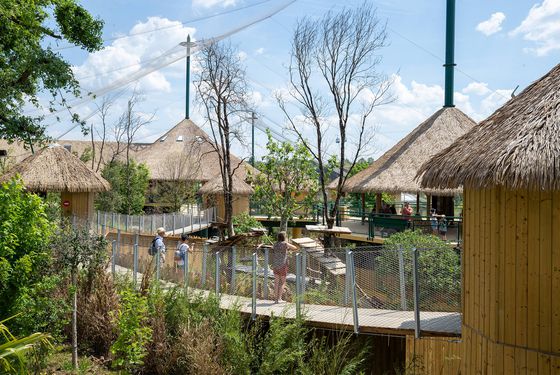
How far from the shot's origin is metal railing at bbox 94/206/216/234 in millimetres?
25750

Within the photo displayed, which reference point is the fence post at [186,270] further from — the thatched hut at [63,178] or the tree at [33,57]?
the thatched hut at [63,178]

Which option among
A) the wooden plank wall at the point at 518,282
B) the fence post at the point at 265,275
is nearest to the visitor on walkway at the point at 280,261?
the fence post at the point at 265,275

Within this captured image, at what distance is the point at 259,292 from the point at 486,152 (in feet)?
21.0

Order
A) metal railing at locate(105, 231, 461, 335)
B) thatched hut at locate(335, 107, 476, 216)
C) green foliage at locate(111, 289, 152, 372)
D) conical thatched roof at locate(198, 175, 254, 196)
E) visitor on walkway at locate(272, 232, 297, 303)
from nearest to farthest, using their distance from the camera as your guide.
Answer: green foliage at locate(111, 289, 152, 372) → metal railing at locate(105, 231, 461, 335) → visitor on walkway at locate(272, 232, 297, 303) → thatched hut at locate(335, 107, 476, 216) → conical thatched roof at locate(198, 175, 254, 196)

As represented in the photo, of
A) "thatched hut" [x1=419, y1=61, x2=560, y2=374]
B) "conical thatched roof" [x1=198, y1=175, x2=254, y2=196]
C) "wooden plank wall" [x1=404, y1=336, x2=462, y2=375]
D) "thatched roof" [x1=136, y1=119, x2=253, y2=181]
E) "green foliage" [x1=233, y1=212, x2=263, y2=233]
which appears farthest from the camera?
"thatched roof" [x1=136, y1=119, x2=253, y2=181]

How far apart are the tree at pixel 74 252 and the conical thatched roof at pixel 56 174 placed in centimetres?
1206

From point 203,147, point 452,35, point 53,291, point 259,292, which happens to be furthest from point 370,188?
point 203,147

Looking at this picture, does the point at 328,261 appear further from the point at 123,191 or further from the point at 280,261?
the point at 123,191

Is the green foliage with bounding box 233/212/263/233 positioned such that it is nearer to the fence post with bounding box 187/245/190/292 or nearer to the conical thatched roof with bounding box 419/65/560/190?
the fence post with bounding box 187/245/190/292

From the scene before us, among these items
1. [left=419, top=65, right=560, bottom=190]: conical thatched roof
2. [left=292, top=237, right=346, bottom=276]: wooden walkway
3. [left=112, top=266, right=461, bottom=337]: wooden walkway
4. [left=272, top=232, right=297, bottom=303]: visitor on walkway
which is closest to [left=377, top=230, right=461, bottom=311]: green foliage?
[left=112, top=266, right=461, bottom=337]: wooden walkway

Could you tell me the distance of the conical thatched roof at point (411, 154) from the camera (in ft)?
80.7

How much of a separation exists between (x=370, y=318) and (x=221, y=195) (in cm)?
2634

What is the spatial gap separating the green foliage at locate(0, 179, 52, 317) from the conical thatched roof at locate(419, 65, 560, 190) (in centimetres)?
635

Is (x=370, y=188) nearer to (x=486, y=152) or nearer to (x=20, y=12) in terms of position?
(x=20, y=12)
